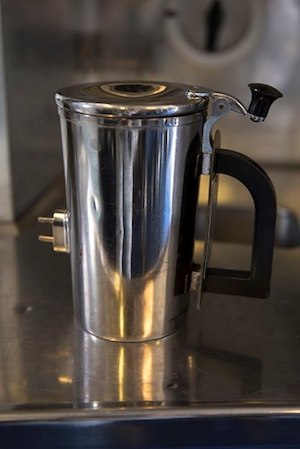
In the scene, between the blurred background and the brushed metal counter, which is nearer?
the brushed metal counter

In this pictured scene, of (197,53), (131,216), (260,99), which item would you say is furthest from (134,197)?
(197,53)

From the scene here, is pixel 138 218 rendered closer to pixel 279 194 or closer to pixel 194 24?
pixel 279 194

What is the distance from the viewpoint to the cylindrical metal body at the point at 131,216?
1.44 feet

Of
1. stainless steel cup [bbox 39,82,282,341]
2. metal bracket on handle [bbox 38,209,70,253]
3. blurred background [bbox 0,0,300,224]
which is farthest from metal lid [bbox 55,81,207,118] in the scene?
blurred background [bbox 0,0,300,224]

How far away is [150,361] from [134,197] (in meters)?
0.15

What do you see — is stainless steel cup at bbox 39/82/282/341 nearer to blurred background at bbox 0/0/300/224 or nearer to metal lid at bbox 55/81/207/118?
metal lid at bbox 55/81/207/118

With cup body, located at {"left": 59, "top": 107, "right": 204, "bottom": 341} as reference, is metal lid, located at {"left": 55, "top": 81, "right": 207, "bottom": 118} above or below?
above

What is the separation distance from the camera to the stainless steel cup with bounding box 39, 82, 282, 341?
43 centimetres

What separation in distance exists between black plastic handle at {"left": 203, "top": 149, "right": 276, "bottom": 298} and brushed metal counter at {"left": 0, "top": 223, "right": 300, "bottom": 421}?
6cm

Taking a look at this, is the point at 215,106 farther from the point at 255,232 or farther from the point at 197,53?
the point at 197,53

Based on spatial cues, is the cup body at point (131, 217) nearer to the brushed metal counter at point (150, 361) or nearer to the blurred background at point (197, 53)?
the brushed metal counter at point (150, 361)

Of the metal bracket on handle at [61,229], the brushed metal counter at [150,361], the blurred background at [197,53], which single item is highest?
the blurred background at [197,53]

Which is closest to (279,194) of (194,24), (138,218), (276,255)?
(276,255)

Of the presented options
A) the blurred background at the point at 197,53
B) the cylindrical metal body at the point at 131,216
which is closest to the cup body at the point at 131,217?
the cylindrical metal body at the point at 131,216
